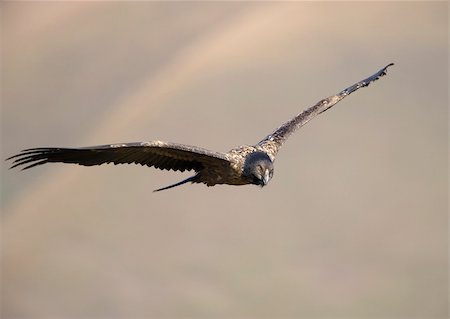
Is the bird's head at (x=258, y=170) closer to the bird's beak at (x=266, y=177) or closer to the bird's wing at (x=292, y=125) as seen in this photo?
the bird's beak at (x=266, y=177)

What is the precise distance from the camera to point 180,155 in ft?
29.0

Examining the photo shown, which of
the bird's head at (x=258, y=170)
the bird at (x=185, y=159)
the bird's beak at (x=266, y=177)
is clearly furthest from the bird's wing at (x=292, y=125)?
the bird's beak at (x=266, y=177)

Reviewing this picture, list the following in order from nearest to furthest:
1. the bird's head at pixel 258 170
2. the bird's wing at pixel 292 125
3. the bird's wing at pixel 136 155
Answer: the bird's wing at pixel 136 155
the bird's head at pixel 258 170
the bird's wing at pixel 292 125

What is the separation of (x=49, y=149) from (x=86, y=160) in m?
0.56

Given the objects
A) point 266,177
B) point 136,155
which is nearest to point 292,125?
point 266,177

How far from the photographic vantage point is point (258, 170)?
29.2 feet

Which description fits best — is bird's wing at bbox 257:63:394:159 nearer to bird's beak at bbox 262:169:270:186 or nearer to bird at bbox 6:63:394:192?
bird at bbox 6:63:394:192

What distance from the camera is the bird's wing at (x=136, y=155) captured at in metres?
7.95

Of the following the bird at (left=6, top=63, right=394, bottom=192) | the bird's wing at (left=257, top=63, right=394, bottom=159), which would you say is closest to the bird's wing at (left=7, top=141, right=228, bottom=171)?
the bird at (left=6, top=63, right=394, bottom=192)

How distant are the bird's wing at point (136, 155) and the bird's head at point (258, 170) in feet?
0.95

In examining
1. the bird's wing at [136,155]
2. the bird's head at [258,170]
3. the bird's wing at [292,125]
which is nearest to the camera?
the bird's wing at [136,155]

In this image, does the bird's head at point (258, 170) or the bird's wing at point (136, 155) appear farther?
the bird's head at point (258, 170)

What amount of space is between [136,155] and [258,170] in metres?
1.30

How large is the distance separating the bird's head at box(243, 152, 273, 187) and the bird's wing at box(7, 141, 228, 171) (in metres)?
0.29
